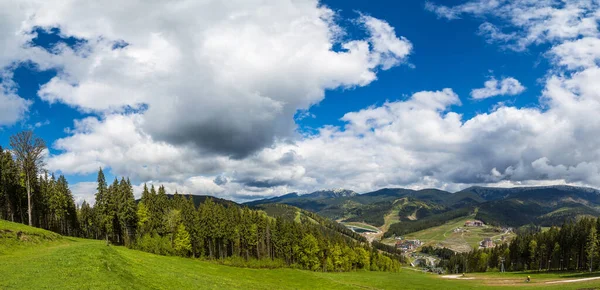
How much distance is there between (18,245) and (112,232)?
61158 millimetres

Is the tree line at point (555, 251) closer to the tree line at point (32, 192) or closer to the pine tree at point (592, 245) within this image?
the pine tree at point (592, 245)

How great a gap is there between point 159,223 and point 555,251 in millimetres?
162854

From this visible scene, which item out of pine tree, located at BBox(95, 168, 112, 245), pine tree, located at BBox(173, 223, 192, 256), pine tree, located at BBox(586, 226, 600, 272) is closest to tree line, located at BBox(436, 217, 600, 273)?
pine tree, located at BBox(586, 226, 600, 272)

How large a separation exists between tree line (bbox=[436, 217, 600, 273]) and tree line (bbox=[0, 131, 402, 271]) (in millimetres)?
85299

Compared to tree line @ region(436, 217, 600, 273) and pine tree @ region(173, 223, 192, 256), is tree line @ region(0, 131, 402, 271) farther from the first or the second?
tree line @ region(436, 217, 600, 273)

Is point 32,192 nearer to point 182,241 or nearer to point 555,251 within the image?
point 182,241

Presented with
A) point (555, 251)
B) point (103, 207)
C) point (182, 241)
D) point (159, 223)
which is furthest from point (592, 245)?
point (103, 207)

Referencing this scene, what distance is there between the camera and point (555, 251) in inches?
5630

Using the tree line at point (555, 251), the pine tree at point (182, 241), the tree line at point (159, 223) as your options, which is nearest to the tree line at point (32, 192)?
the tree line at point (159, 223)

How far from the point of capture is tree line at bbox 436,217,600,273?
12081 cm

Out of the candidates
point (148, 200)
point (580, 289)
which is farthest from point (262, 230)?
point (580, 289)

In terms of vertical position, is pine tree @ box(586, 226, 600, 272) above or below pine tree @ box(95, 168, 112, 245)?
below

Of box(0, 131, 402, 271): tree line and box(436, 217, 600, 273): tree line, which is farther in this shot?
box(436, 217, 600, 273): tree line

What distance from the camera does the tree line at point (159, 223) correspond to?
98.9m
